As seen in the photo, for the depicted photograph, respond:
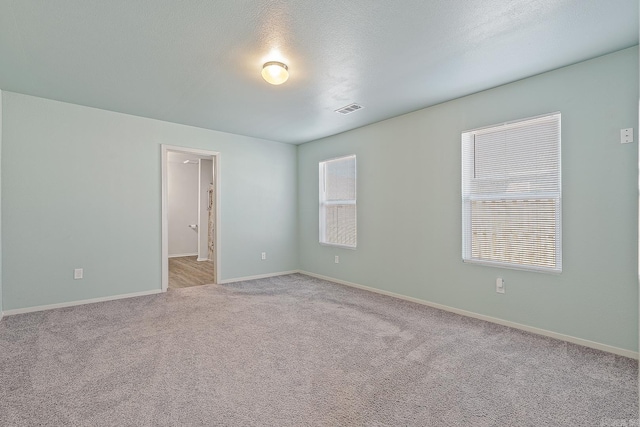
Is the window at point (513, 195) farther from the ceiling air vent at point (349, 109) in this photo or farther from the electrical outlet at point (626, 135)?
the ceiling air vent at point (349, 109)

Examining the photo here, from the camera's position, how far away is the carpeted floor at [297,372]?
1779mm

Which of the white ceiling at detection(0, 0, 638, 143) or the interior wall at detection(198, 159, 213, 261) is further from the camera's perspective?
the interior wall at detection(198, 159, 213, 261)

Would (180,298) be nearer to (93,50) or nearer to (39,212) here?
(39,212)

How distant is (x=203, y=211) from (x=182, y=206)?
3.24ft

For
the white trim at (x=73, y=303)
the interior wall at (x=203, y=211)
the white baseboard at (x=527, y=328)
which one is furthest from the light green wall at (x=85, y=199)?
the interior wall at (x=203, y=211)

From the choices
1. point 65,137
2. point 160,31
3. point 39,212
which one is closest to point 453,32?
point 160,31

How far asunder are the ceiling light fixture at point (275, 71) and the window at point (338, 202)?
2366mm

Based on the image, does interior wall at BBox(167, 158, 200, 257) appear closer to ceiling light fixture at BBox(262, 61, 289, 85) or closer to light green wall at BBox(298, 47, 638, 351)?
light green wall at BBox(298, 47, 638, 351)

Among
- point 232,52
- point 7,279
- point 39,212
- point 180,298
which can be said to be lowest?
point 180,298

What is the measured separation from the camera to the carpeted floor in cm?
178

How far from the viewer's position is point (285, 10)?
2.03m

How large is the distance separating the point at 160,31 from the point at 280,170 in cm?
359

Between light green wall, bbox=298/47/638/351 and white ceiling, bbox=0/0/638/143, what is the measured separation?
25 cm

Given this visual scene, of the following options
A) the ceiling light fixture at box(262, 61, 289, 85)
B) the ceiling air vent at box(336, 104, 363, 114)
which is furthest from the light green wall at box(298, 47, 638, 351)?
the ceiling light fixture at box(262, 61, 289, 85)
